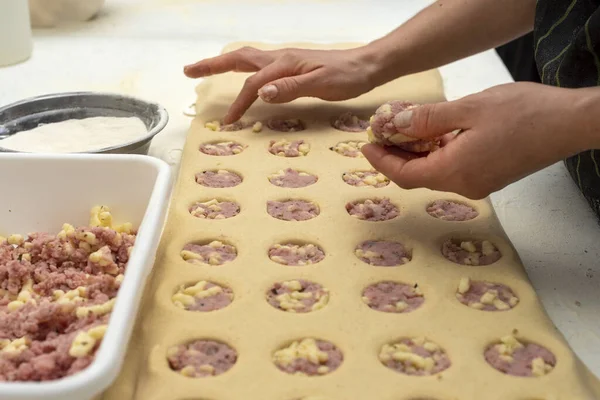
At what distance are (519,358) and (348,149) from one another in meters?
0.59

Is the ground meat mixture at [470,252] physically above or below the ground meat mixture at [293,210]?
above

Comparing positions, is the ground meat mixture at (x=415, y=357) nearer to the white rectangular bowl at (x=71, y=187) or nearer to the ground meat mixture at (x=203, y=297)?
the ground meat mixture at (x=203, y=297)

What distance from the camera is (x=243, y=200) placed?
3.62 feet

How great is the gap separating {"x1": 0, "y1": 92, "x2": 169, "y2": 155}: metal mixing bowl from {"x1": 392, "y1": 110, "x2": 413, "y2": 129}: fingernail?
498 mm

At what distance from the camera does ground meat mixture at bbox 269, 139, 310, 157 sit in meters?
1.26

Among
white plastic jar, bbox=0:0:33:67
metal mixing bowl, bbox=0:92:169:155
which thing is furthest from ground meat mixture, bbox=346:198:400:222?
white plastic jar, bbox=0:0:33:67

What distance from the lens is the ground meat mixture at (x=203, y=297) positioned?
0.87 metres

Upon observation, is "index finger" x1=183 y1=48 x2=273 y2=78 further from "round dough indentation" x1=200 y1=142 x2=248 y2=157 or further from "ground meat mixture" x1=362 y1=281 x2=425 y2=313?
"ground meat mixture" x1=362 y1=281 x2=425 y2=313

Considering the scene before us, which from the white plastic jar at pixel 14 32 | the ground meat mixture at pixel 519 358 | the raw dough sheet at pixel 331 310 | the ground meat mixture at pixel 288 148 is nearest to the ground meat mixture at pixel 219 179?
the raw dough sheet at pixel 331 310

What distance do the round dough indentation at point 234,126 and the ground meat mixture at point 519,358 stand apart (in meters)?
0.70

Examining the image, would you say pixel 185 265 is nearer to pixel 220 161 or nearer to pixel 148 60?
pixel 220 161

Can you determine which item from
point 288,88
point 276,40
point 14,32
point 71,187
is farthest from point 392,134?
point 14,32

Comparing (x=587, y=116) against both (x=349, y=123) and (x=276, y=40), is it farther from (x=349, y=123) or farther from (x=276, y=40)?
(x=276, y=40)

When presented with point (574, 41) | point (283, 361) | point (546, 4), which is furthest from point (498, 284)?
point (546, 4)
